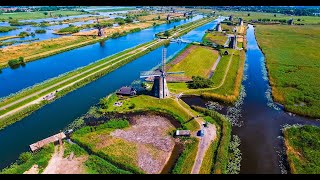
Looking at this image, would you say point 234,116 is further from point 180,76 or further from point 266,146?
point 180,76

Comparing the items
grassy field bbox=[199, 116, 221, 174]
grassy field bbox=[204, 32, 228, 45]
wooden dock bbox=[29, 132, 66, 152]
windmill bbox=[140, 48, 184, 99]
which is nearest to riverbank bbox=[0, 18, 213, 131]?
wooden dock bbox=[29, 132, 66, 152]

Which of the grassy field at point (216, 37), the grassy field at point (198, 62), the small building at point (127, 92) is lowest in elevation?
the small building at point (127, 92)

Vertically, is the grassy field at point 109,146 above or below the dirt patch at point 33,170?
above

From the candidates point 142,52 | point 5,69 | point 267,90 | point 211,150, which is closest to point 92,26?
point 142,52

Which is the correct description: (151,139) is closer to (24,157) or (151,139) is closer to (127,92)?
(127,92)

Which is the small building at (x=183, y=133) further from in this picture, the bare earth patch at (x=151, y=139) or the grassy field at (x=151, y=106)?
the grassy field at (x=151, y=106)

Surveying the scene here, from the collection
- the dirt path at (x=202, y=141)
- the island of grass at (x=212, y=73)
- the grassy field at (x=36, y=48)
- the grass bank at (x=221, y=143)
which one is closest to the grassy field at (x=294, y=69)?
the island of grass at (x=212, y=73)

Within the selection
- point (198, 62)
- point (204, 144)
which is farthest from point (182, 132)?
point (198, 62)
